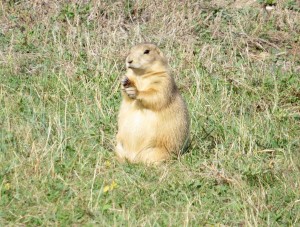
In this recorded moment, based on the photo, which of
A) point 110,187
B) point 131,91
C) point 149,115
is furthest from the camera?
point 149,115

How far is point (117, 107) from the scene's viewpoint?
301 inches

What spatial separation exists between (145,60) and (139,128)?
0.55m

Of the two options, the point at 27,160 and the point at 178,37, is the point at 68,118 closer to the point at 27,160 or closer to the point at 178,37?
the point at 27,160

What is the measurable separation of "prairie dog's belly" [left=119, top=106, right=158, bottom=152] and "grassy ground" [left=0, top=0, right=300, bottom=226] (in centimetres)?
24

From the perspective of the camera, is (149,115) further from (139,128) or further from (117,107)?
(117,107)

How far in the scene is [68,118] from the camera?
23.4ft

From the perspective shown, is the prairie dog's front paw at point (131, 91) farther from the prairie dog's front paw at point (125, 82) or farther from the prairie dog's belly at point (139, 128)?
the prairie dog's belly at point (139, 128)

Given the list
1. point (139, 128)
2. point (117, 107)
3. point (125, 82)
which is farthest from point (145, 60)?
point (117, 107)

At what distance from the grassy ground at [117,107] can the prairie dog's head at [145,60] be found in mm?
710

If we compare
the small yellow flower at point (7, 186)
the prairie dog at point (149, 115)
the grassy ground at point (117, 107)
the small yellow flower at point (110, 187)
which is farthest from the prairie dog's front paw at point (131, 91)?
the small yellow flower at point (7, 186)

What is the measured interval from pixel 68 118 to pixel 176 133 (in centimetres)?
107

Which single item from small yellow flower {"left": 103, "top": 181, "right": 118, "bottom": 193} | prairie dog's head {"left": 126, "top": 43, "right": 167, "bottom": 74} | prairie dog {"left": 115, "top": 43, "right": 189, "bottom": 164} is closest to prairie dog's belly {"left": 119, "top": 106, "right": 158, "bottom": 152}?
Answer: prairie dog {"left": 115, "top": 43, "right": 189, "bottom": 164}

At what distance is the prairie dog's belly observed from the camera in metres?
6.50

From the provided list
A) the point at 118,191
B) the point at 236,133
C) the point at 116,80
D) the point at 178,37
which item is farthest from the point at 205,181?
the point at 178,37
